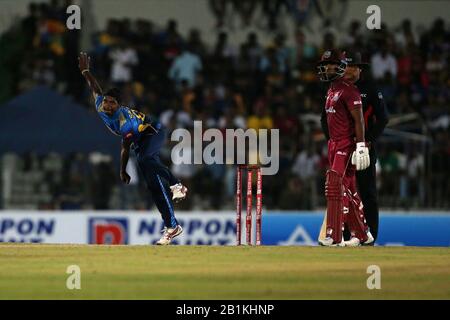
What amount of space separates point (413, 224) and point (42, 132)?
634 cm

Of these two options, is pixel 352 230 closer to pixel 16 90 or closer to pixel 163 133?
pixel 163 133

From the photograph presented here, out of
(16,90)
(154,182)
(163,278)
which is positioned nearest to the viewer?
(163,278)

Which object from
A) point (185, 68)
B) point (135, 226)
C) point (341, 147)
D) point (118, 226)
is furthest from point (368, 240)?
point (185, 68)

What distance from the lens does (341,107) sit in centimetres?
1338

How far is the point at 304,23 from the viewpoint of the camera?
2573 cm

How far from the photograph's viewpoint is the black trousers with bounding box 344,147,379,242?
552 inches

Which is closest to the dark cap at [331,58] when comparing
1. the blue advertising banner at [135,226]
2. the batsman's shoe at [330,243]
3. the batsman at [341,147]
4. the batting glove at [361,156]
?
the batsman at [341,147]

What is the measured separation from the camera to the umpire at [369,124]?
45.4 ft

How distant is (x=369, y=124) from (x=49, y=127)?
30.9ft

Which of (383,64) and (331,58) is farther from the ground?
(383,64)

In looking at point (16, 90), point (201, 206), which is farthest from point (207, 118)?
point (16, 90)

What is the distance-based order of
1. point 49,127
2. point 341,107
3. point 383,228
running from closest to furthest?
point 341,107 < point 383,228 < point 49,127

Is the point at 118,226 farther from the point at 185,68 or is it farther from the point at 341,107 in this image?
the point at 341,107

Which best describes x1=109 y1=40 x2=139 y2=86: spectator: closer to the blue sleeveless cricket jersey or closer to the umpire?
the blue sleeveless cricket jersey
